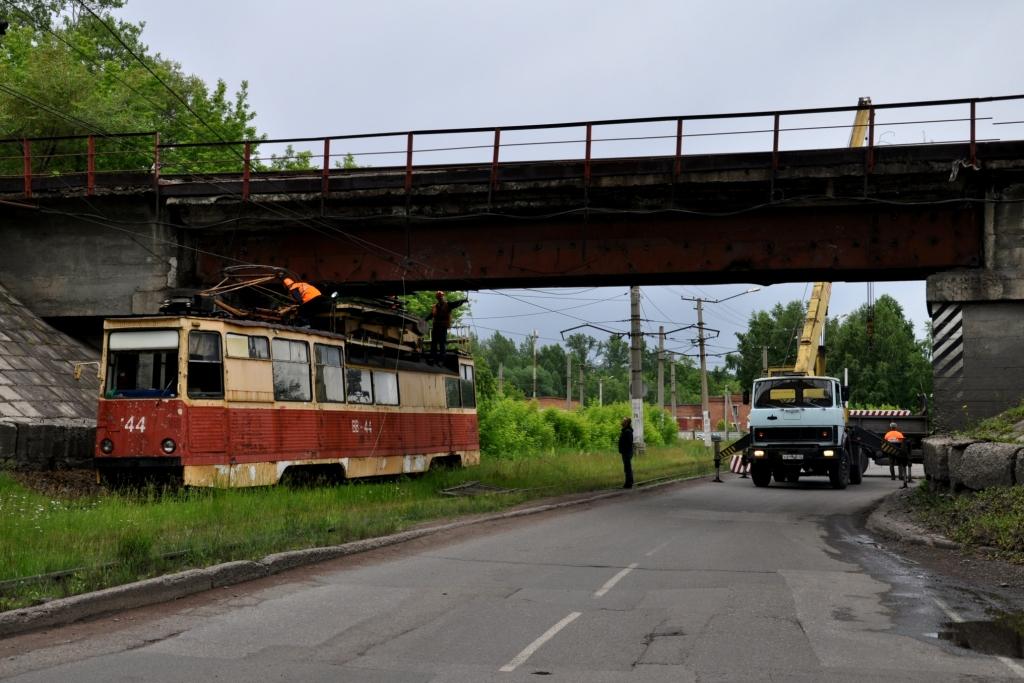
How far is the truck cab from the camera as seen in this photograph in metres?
28.8

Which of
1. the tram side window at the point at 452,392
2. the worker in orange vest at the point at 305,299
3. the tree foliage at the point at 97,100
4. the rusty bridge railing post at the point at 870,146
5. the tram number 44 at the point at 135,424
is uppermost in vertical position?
the tree foliage at the point at 97,100

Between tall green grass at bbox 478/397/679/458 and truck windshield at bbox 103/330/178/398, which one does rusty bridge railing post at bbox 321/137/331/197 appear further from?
tall green grass at bbox 478/397/679/458

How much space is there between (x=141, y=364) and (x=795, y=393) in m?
18.2

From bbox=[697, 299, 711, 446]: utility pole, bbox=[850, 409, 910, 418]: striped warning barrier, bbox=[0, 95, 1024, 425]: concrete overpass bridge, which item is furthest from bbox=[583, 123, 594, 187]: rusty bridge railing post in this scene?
bbox=[697, 299, 711, 446]: utility pole

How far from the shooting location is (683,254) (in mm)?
22188

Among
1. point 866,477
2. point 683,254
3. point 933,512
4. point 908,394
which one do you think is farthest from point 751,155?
point 908,394

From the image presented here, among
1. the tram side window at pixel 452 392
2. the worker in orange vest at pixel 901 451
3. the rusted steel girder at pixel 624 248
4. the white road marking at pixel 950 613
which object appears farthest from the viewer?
the worker in orange vest at pixel 901 451

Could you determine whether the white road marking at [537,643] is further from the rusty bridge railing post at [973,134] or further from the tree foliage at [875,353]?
the tree foliage at [875,353]

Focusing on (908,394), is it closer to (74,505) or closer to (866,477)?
(866,477)

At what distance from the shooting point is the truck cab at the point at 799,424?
28797 millimetres

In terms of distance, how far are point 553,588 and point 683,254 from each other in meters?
12.7

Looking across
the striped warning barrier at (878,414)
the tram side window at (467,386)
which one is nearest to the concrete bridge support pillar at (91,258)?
the tram side window at (467,386)

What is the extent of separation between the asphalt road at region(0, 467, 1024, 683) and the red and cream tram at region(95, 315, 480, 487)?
566 centimetres

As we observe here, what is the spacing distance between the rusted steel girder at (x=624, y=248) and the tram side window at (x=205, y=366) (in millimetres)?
5581
